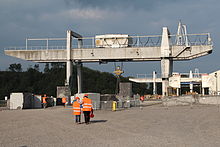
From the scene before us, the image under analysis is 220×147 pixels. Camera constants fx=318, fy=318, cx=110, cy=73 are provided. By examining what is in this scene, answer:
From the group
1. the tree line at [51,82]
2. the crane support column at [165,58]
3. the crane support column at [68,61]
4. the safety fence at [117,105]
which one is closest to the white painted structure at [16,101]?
the safety fence at [117,105]

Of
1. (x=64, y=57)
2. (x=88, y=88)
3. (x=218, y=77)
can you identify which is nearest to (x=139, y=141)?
(x=218, y=77)

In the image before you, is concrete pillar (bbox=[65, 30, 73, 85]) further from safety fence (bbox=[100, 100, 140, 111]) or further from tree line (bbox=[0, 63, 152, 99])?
tree line (bbox=[0, 63, 152, 99])

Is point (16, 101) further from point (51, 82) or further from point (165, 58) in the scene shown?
point (51, 82)

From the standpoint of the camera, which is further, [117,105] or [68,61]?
[68,61]

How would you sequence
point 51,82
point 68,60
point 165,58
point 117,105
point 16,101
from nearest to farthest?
point 117,105
point 16,101
point 165,58
point 68,60
point 51,82

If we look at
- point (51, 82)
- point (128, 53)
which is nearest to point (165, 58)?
point (128, 53)

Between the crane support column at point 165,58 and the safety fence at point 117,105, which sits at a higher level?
the crane support column at point 165,58

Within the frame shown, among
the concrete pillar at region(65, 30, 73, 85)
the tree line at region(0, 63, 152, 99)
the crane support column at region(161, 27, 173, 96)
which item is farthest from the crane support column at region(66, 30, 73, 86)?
the tree line at region(0, 63, 152, 99)

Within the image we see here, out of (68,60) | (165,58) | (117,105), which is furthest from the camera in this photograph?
(68,60)

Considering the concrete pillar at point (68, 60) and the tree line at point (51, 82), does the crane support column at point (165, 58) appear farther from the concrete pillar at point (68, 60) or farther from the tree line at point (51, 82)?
the tree line at point (51, 82)

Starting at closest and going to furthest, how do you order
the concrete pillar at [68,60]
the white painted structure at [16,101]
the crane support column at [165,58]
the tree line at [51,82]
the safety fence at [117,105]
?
1. the safety fence at [117,105]
2. the white painted structure at [16,101]
3. the crane support column at [165,58]
4. the concrete pillar at [68,60]
5. the tree line at [51,82]

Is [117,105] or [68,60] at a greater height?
[68,60]

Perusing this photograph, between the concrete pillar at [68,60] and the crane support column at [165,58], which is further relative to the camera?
the concrete pillar at [68,60]

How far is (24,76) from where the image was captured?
110750 millimetres
